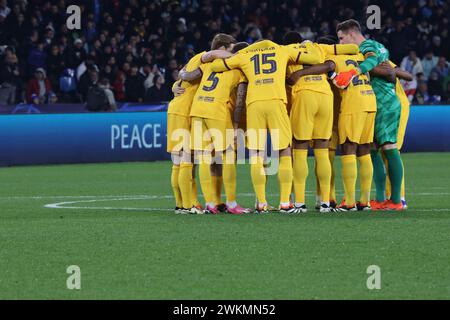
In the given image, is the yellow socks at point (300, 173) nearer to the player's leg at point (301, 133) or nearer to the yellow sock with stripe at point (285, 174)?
the player's leg at point (301, 133)

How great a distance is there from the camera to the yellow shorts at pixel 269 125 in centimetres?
1333

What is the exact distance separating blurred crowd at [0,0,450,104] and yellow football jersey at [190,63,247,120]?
1223cm

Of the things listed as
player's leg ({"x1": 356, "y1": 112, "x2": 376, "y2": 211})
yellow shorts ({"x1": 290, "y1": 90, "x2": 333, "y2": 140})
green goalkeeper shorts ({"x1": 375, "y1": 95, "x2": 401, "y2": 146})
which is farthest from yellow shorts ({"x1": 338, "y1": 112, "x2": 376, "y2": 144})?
yellow shorts ({"x1": 290, "y1": 90, "x2": 333, "y2": 140})

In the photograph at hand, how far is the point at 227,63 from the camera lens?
1349 cm

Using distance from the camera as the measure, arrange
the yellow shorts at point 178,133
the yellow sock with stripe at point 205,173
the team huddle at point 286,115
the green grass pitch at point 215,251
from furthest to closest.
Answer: the yellow shorts at point 178,133 < the yellow sock with stripe at point 205,173 < the team huddle at point 286,115 < the green grass pitch at point 215,251

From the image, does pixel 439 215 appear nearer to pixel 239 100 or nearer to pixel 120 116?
pixel 239 100

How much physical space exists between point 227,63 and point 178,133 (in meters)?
1.05

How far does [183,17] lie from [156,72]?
3.27 meters

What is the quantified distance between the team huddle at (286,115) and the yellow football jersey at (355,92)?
0.01 m

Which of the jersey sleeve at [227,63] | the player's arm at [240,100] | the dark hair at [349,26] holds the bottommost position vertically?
the player's arm at [240,100]

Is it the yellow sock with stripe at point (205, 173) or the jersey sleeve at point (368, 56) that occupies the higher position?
the jersey sleeve at point (368, 56)

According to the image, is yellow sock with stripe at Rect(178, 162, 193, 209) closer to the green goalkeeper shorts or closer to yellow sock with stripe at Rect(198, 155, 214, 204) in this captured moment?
yellow sock with stripe at Rect(198, 155, 214, 204)

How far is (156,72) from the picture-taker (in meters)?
27.7

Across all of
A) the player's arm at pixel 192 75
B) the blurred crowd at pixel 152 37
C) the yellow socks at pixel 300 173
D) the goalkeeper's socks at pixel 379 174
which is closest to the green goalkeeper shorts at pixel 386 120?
the goalkeeper's socks at pixel 379 174
